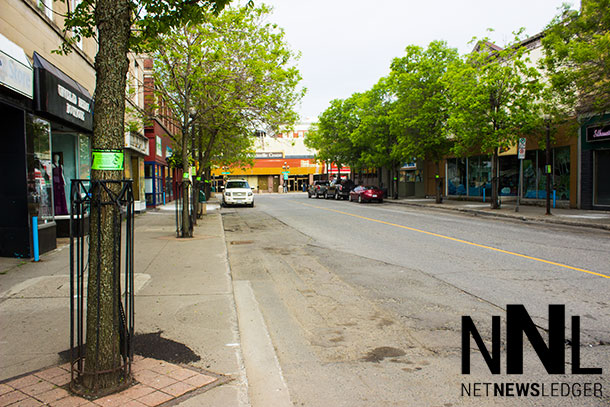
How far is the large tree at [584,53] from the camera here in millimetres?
14523

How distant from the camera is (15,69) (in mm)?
8805

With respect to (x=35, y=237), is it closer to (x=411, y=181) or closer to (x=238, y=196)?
(x=238, y=196)

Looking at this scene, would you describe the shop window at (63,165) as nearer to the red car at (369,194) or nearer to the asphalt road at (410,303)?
the asphalt road at (410,303)

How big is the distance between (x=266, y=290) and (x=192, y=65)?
10195mm

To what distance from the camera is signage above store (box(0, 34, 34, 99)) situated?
827 cm

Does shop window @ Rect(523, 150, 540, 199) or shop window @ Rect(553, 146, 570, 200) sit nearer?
shop window @ Rect(553, 146, 570, 200)

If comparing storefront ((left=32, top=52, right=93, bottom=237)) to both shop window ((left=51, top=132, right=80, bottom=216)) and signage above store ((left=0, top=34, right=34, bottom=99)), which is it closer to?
shop window ((left=51, top=132, right=80, bottom=216))

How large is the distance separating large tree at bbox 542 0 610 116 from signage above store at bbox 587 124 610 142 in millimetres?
4420

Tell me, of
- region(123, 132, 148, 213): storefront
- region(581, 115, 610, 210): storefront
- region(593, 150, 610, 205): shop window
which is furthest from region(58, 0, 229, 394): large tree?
region(593, 150, 610, 205): shop window

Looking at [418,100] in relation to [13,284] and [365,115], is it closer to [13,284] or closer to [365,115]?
[365,115]

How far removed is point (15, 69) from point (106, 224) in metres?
7.00

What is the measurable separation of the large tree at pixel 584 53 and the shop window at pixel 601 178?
225 inches

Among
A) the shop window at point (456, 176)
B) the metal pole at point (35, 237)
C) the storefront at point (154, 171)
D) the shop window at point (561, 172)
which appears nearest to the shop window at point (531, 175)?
the shop window at point (561, 172)

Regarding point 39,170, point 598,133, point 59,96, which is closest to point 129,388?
point 39,170
